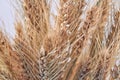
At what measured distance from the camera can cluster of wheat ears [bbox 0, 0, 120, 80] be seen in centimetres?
105

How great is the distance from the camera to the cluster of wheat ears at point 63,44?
105 cm

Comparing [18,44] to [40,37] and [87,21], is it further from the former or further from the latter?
[87,21]

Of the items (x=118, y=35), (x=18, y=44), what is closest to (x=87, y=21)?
(x=118, y=35)

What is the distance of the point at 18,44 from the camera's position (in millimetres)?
1100

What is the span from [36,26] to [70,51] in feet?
0.34

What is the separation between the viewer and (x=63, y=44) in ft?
3.45

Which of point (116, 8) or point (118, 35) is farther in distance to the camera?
point (116, 8)

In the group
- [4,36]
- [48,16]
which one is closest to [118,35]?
[48,16]

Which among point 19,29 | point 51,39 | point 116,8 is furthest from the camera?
point 116,8

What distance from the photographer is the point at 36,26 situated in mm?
1095

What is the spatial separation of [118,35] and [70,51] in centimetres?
14

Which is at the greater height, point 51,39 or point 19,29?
point 19,29

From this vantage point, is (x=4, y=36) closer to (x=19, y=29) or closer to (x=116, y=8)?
(x=19, y=29)

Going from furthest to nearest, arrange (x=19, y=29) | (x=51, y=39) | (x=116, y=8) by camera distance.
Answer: (x=116, y=8) → (x=19, y=29) → (x=51, y=39)
